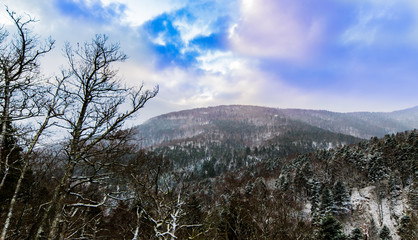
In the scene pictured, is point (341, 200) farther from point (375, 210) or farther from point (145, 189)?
point (145, 189)

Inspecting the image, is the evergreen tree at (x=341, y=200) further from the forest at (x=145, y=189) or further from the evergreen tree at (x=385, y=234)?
the evergreen tree at (x=385, y=234)

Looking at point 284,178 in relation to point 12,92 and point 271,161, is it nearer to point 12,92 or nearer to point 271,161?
point 271,161

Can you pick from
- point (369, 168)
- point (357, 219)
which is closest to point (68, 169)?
point (357, 219)

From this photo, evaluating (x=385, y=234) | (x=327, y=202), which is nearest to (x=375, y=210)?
(x=327, y=202)

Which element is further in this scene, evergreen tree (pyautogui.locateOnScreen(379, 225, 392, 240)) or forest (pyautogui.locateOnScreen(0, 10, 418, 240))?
evergreen tree (pyautogui.locateOnScreen(379, 225, 392, 240))

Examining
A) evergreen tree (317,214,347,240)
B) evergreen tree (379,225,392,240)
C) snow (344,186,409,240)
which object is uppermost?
evergreen tree (317,214,347,240)

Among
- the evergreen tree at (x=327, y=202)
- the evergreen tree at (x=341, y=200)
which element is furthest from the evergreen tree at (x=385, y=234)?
the evergreen tree at (x=341, y=200)

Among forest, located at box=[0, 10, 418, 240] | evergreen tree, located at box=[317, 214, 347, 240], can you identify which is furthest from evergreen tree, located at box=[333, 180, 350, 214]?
evergreen tree, located at box=[317, 214, 347, 240]

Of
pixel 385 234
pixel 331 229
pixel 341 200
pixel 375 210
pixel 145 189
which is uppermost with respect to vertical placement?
pixel 145 189

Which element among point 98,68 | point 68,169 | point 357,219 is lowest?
point 357,219

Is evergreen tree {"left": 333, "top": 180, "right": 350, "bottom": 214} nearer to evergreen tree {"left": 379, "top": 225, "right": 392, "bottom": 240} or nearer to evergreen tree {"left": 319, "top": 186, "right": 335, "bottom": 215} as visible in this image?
evergreen tree {"left": 319, "top": 186, "right": 335, "bottom": 215}

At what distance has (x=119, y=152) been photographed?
6668 mm

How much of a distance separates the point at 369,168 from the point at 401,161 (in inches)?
276

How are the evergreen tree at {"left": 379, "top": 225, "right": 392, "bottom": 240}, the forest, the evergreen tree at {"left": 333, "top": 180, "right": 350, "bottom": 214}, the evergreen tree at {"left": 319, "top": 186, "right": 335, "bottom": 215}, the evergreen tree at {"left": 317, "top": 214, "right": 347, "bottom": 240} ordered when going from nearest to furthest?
the forest → the evergreen tree at {"left": 317, "top": 214, "right": 347, "bottom": 240} → the evergreen tree at {"left": 379, "top": 225, "right": 392, "bottom": 240} → the evergreen tree at {"left": 319, "top": 186, "right": 335, "bottom": 215} → the evergreen tree at {"left": 333, "top": 180, "right": 350, "bottom": 214}
